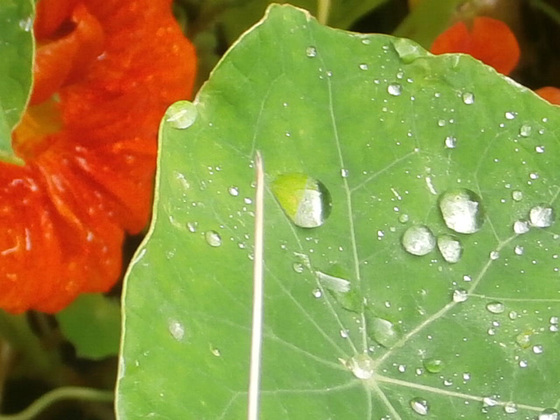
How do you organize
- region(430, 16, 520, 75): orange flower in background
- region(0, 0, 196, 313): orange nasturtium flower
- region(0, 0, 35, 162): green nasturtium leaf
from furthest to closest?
region(430, 16, 520, 75): orange flower in background → region(0, 0, 196, 313): orange nasturtium flower → region(0, 0, 35, 162): green nasturtium leaf

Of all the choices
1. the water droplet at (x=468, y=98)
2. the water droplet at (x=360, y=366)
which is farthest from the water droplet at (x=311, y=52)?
the water droplet at (x=360, y=366)

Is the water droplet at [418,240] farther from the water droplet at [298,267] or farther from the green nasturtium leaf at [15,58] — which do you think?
the green nasturtium leaf at [15,58]

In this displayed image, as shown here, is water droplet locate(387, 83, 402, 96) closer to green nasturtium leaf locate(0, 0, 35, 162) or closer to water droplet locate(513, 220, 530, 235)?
water droplet locate(513, 220, 530, 235)

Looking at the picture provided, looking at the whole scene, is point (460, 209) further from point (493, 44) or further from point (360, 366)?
point (493, 44)

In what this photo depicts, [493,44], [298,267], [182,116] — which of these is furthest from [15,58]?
[493,44]

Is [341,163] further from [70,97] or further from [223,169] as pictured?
[70,97]

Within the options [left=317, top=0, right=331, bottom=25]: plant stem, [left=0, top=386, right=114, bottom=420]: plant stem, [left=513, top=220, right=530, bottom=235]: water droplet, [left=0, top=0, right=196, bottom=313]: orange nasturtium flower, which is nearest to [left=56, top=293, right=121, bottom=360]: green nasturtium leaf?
[left=0, top=386, right=114, bottom=420]: plant stem
